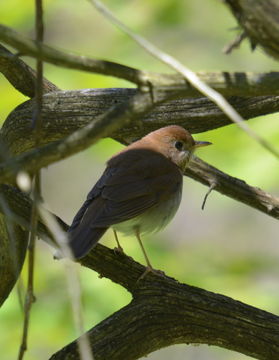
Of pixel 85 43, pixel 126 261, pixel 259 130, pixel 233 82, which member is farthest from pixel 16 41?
pixel 85 43

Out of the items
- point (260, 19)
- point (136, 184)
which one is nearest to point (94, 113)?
point (136, 184)

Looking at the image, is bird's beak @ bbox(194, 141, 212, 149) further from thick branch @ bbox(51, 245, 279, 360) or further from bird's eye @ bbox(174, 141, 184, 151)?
thick branch @ bbox(51, 245, 279, 360)

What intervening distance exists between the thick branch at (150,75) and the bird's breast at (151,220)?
2.54 meters

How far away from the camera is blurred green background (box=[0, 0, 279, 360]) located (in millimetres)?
5816

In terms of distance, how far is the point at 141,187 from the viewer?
5.47m

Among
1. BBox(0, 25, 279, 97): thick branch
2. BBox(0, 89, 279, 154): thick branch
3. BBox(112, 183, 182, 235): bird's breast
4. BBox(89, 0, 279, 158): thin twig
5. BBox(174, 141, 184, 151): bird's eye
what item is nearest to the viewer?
BBox(89, 0, 279, 158): thin twig

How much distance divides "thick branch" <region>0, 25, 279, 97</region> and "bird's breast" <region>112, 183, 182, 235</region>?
2537 millimetres

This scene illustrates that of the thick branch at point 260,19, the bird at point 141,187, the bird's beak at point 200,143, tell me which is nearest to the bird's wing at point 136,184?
the bird at point 141,187

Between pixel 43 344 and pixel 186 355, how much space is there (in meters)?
2.38

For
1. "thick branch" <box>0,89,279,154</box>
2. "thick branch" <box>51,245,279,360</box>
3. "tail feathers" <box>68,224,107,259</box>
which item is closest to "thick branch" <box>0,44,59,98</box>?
"thick branch" <box>0,89,279,154</box>

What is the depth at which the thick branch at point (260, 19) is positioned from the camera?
109 inches

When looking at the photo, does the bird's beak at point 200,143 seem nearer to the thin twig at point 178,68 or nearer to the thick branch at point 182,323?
the thick branch at point 182,323

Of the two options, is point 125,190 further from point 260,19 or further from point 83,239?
point 260,19

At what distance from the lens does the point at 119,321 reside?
13.4 feet
